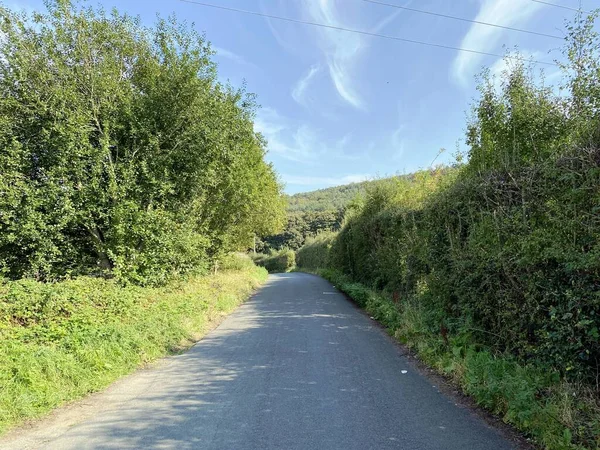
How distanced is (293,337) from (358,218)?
996 centimetres

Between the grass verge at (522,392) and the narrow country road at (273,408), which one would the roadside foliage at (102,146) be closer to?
the narrow country road at (273,408)

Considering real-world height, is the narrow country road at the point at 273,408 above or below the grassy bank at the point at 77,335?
below

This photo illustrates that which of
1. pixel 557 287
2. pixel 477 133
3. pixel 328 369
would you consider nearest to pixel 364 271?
pixel 477 133

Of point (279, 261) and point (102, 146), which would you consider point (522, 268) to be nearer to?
point (102, 146)

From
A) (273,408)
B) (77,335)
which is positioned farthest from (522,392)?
(77,335)

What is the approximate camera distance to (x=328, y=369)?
18.1 feet

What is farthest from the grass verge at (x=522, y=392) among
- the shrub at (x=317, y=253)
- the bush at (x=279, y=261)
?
the bush at (x=279, y=261)

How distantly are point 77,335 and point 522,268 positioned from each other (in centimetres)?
678

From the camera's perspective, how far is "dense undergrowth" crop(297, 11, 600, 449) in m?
3.39

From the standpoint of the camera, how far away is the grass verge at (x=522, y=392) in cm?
307

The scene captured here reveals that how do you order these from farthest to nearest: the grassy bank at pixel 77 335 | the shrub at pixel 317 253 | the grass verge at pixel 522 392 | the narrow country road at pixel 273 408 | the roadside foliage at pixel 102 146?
1. the shrub at pixel 317 253
2. the roadside foliage at pixel 102 146
3. the grassy bank at pixel 77 335
4. the narrow country road at pixel 273 408
5. the grass verge at pixel 522 392

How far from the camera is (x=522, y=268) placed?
433 centimetres

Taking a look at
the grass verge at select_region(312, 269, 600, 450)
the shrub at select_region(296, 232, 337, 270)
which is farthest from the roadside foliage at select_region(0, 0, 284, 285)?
the shrub at select_region(296, 232, 337, 270)

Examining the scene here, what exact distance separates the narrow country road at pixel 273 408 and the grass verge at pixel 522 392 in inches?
11.7
